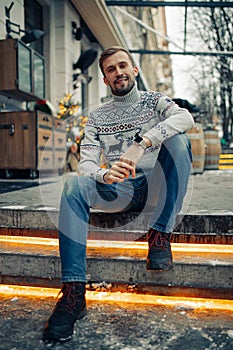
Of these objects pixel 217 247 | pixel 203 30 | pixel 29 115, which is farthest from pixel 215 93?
pixel 217 247

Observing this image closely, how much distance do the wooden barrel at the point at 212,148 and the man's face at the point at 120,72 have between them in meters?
5.28

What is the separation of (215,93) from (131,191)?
1923 centimetres

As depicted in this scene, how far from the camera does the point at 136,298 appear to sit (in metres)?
1.96

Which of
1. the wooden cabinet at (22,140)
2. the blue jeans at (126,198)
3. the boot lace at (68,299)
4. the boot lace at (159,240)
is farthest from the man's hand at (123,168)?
the wooden cabinet at (22,140)

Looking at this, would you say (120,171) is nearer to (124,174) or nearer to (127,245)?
(124,174)

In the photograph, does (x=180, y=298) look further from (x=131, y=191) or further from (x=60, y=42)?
(x=60, y=42)

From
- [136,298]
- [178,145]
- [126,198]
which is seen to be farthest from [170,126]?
[136,298]

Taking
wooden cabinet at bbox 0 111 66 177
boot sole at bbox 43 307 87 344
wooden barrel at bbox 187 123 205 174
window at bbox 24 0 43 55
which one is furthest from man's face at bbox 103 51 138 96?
window at bbox 24 0 43 55

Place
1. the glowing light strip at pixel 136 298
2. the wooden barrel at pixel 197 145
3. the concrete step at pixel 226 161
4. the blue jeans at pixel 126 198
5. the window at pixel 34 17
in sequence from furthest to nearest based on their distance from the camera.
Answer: the concrete step at pixel 226 161
the window at pixel 34 17
the wooden barrel at pixel 197 145
the glowing light strip at pixel 136 298
the blue jeans at pixel 126 198

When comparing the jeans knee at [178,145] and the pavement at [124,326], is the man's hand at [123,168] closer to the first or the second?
the jeans knee at [178,145]

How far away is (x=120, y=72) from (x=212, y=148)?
5419mm

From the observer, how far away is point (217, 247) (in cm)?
219

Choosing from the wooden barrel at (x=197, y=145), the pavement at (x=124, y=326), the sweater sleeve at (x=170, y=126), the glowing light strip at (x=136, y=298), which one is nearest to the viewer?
the pavement at (x=124, y=326)

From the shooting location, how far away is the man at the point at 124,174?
5.60ft
